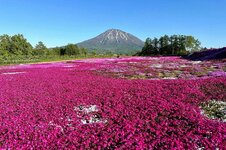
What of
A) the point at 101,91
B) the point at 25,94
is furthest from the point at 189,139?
the point at 25,94

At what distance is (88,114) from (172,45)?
124 m

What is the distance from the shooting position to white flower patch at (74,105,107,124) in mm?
11570

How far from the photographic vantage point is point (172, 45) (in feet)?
425

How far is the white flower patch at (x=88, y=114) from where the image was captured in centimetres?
1157

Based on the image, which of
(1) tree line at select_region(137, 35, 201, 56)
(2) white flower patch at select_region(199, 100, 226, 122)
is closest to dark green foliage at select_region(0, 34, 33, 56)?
(1) tree line at select_region(137, 35, 201, 56)

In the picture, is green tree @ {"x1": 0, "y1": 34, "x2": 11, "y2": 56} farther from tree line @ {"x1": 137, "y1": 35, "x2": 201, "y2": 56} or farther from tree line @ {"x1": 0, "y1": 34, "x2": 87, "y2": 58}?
tree line @ {"x1": 137, "y1": 35, "x2": 201, "y2": 56}

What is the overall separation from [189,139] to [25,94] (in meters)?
13.2

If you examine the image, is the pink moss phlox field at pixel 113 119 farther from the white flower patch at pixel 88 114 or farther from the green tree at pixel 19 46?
the green tree at pixel 19 46

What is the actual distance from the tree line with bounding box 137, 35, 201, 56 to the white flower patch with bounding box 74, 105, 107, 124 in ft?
376

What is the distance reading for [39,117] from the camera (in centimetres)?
1195

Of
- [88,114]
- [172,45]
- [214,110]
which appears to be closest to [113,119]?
[88,114]

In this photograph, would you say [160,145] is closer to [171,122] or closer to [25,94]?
[171,122]

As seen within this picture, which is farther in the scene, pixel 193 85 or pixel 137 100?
pixel 193 85

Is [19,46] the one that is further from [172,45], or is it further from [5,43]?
[172,45]
